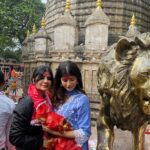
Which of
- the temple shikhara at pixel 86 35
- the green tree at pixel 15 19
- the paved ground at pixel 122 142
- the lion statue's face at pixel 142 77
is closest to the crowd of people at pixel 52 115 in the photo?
the lion statue's face at pixel 142 77

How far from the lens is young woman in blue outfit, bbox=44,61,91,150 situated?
2750 millimetres

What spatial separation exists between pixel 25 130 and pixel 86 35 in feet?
30.8

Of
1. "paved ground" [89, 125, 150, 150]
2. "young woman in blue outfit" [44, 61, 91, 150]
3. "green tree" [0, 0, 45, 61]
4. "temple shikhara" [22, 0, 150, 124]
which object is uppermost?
"green tree" [0, 0, 45, 61]

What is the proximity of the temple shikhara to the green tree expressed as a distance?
875 cm

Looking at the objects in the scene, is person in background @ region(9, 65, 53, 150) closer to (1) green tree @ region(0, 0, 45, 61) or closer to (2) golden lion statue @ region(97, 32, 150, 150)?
(2) golden lion statue @ region(97, 32, 150, 150)

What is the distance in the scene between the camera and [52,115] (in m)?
2.72

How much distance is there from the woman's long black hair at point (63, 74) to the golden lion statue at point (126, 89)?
0.70 meters

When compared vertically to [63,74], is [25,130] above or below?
below

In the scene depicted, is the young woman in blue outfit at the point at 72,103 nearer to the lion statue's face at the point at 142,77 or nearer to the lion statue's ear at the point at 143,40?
the lion statue's face at the point at 142,77

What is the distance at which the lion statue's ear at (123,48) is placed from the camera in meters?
3.52

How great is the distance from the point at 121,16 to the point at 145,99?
1321 centimetres

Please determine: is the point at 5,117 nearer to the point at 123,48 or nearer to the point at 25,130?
the point at 25,130

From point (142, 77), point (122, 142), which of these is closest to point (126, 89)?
point (142, 77)

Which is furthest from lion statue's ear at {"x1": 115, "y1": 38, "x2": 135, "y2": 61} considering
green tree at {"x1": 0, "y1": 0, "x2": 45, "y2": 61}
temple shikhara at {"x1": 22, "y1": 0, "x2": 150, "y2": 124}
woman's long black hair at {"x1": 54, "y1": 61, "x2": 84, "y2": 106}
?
green tree at {"x1": 0, "y1": 0, "x2": 45, "y2": 61}
